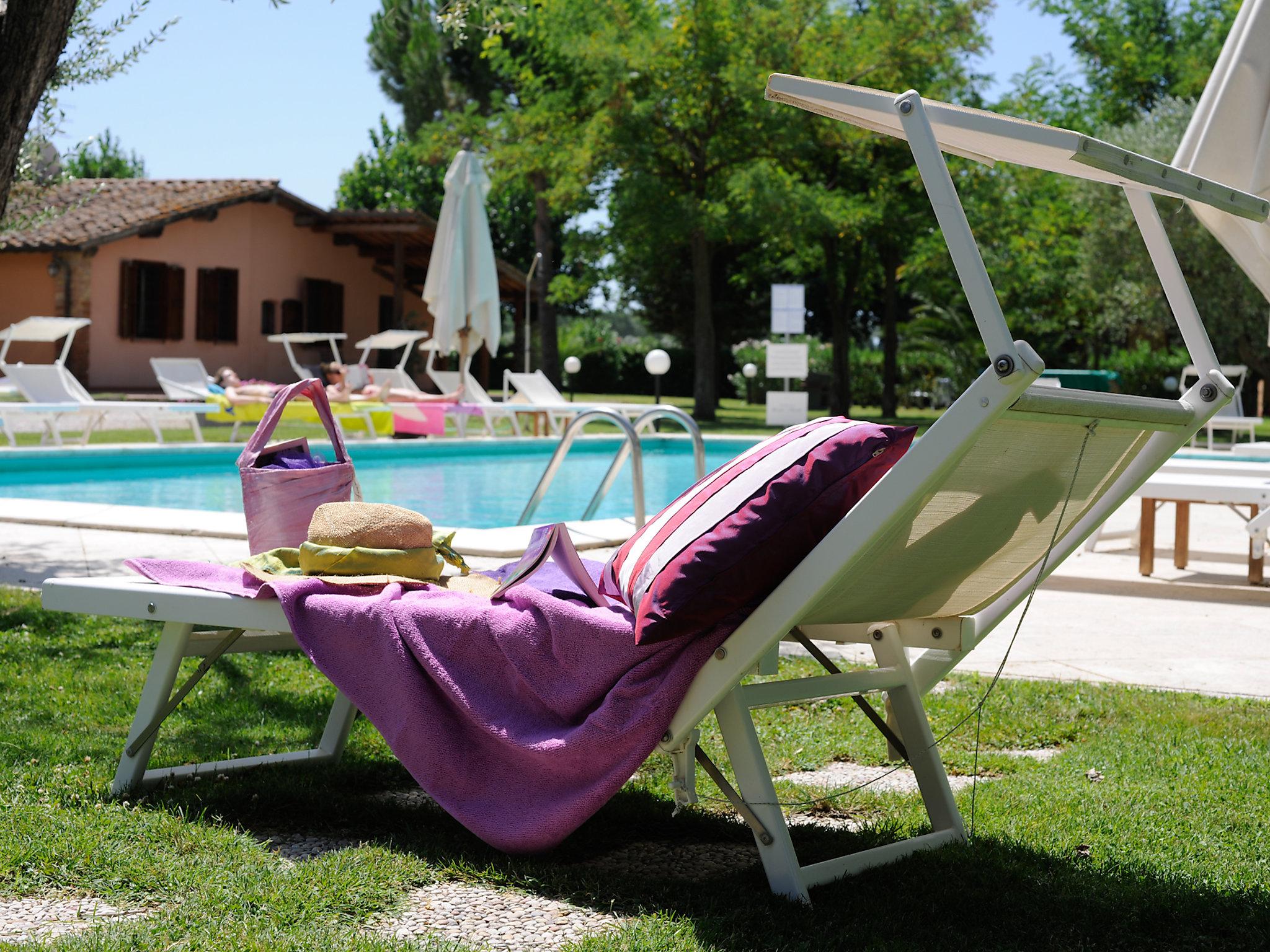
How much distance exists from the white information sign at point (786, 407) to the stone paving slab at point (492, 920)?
1669cm

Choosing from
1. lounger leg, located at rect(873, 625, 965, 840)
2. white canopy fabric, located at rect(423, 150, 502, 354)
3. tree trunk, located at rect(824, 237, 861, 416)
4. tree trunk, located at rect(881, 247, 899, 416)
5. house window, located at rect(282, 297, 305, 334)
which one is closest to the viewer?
lounger leg, located at rect(873, 625, 965, 840)

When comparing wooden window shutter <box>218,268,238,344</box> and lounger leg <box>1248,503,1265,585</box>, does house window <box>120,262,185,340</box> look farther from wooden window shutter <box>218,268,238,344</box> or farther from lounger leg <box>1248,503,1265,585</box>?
lounger leg <box>1248,503,1265,585</box>

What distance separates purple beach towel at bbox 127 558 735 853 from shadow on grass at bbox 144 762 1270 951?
5.2 inches

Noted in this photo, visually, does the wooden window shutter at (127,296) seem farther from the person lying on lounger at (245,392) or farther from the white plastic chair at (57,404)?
the white plastic chair at (57,404)

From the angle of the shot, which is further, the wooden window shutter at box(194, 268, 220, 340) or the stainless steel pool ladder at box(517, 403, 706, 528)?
the wooden window shutter at box(194, 268, 220, 340)

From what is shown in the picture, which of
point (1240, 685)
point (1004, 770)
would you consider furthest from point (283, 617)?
point (1240, 685)

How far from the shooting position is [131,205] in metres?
20.8

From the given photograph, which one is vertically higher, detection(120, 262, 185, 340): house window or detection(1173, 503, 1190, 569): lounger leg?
detection(120, 262, 185, 340): house window

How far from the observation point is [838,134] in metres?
20.2

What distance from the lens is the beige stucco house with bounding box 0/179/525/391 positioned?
19.8m

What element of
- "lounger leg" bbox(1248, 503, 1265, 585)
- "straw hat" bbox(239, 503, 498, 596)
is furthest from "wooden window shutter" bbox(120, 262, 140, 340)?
"straw hat" bbox(239, 503, 498, 596)

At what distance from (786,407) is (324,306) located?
30.0 ft

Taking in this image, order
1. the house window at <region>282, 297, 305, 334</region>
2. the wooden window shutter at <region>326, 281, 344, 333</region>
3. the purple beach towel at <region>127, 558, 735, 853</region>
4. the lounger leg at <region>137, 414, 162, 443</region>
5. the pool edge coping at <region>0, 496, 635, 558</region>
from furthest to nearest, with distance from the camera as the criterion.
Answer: the wooden window shutter at <region>326, 281, 344, 333</region> < the house window at <region>282, 297, 305, 334</region> < the lounger leg at <region>137, 414, 162, 443</region> < the pool edge coping at <region>0, 496, 635, 558</region> < the purple beach towel at <region>127, 558, 735, 853</region>

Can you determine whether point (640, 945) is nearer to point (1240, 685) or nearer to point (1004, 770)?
point (1004, 770)
